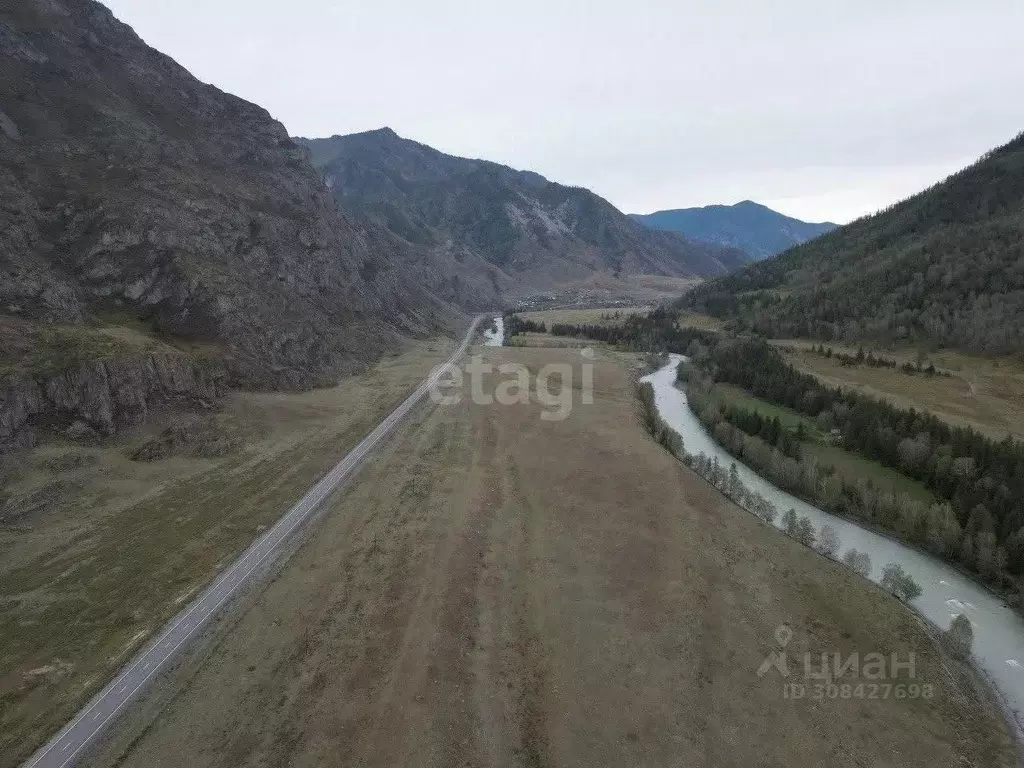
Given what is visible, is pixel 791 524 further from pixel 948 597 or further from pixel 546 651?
pixel 546 651

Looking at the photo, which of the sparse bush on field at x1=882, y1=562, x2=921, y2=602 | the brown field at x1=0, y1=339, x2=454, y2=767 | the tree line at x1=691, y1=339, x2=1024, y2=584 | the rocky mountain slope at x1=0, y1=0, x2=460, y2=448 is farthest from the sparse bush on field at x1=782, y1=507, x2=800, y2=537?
the rocky mountain slope at x1=0, y1=0, x2=460, y2=448

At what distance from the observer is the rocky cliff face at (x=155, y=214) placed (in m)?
67.8

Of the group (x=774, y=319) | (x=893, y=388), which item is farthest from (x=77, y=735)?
(x=774, y=319)

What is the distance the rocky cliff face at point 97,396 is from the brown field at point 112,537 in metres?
1.89

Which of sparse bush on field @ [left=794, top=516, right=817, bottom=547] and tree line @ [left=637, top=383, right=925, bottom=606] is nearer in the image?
tree line @ [left=637, top=383, right=925, bottom=606]

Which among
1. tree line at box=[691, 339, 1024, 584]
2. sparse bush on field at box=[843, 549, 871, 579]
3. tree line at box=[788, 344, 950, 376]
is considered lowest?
sparse bush on field at box=[843, 549, 871, 579]

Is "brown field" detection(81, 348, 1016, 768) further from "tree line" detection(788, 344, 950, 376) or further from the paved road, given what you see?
"tree line" detection(788, 344, 950, 376)

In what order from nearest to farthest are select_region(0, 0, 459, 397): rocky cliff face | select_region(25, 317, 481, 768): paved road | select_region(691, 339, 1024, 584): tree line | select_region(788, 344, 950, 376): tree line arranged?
select_region(25, 317, 481, 768): paved road → select_region(691, 339, 1024, 584): tree line → select_region(0, 0, 459, 397): rocky cliff face → select_region(788, 344, 950, 376): tree line

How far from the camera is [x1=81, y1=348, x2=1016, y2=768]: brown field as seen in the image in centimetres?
2492

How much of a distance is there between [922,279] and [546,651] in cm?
12155

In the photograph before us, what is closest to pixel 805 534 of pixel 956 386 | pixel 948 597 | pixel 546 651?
pixel 948 597

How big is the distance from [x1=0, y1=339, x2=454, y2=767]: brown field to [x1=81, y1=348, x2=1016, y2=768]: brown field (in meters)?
4.31

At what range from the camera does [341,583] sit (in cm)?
3584

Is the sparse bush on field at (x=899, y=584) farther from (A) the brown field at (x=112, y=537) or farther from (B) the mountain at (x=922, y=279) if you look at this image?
(B) the mountain at (x=922, y=279)
